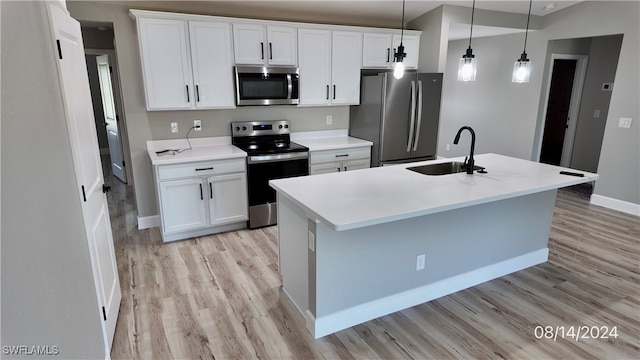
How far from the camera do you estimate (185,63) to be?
12.0 ft

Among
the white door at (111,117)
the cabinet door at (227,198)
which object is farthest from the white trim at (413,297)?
the white door at (111,117)

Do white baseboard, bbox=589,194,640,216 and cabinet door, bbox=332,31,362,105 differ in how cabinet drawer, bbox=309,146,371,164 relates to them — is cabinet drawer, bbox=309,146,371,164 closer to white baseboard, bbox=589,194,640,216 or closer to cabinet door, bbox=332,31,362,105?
cabinet door, bbox=332,31,362,105

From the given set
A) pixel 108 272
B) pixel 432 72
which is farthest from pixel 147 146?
pixel 432 72

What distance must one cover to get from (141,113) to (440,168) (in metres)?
3.12

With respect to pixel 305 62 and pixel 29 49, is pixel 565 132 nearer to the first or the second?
pixel 305 62

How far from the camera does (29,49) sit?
1.47 metres

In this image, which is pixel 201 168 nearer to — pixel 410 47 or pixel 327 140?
pixel 327 140

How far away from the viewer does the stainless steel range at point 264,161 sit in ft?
12.9

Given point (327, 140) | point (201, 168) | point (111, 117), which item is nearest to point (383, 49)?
point (327, 140)

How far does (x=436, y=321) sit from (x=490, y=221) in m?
0.94

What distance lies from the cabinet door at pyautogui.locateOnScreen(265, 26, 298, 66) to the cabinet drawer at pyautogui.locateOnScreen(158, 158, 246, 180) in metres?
1.22

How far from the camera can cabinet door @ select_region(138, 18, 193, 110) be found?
11.4 feet

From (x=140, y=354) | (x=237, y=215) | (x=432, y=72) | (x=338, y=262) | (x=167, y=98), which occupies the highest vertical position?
(x=432, y=72)

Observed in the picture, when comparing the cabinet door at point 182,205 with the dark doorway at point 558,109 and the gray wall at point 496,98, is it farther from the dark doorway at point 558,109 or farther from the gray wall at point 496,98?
the dark doorway at point 558,109
